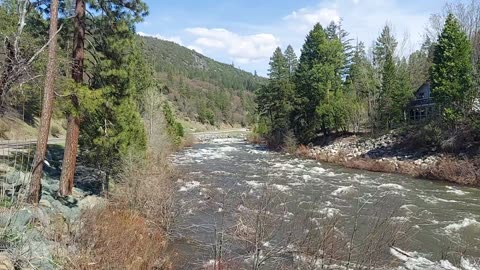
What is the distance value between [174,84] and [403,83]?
366 ft

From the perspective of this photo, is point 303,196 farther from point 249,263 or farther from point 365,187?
point 249,263

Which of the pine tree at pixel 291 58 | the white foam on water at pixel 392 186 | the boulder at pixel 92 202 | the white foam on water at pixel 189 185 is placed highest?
the pine tree at pixel 291 58

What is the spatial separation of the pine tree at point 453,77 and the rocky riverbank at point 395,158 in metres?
3.55

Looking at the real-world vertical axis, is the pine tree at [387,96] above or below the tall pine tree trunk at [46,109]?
above

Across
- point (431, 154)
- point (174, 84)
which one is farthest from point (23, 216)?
point (174, 84)

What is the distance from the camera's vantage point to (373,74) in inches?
1964

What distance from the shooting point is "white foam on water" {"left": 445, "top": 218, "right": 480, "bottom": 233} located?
14.6m

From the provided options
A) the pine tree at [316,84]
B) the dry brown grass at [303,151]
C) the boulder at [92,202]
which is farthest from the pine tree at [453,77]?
the boulder at [92,202]

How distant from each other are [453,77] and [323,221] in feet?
82.7

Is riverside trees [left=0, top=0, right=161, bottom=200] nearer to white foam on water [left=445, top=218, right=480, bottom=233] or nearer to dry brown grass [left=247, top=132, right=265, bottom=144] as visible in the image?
white foam on water [left=445, top=218, right=480, bottom=233]

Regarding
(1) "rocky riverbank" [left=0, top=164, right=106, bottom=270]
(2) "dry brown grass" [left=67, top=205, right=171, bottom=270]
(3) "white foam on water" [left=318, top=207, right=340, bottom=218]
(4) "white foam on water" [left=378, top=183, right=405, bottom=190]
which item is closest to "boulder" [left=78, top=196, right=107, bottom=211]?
(2) "dry brown grass" [left=67, top=205, right=171, bottom=270]

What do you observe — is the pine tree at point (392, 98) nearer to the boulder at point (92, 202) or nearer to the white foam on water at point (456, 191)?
the white foam on water at point (456, 191)

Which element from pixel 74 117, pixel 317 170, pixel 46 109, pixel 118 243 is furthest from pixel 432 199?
pixel 46 109

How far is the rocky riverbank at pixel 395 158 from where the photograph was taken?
25781mm
